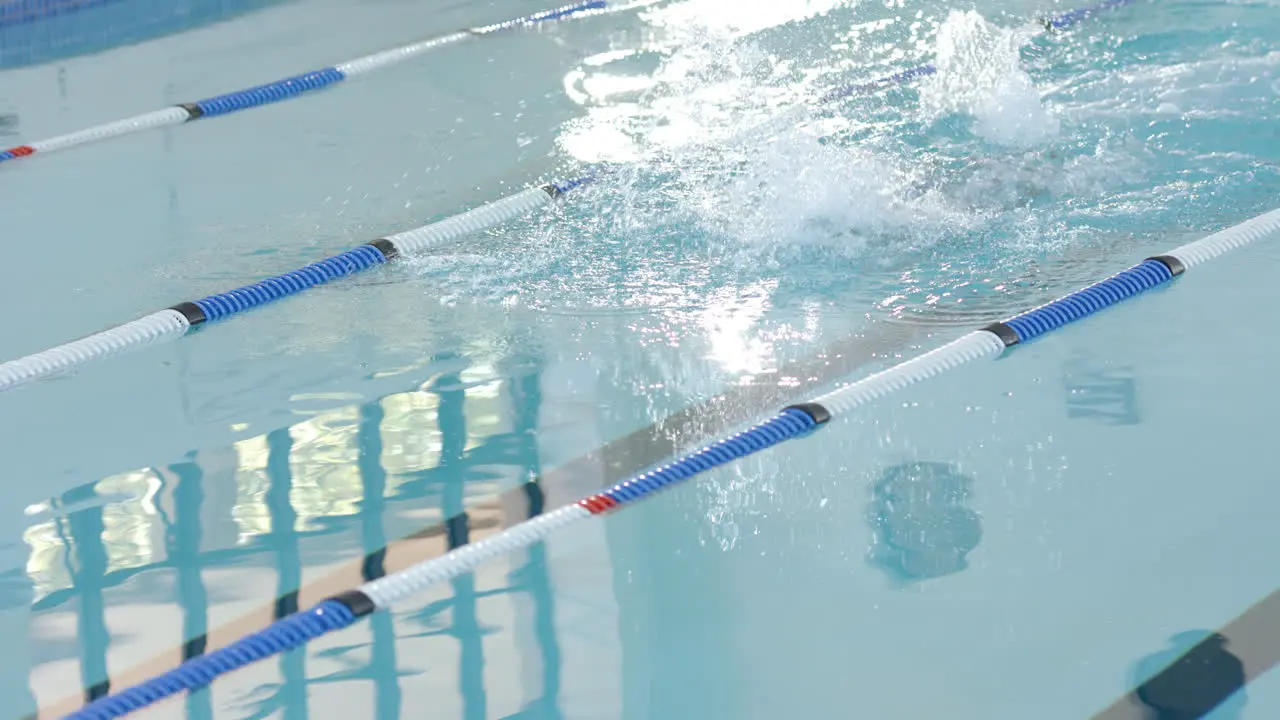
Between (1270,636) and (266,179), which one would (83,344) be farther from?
(1270,636)

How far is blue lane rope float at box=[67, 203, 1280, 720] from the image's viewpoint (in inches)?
87.0

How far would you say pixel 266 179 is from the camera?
14.6 ft

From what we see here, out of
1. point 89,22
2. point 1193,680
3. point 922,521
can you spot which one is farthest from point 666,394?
point 89,22

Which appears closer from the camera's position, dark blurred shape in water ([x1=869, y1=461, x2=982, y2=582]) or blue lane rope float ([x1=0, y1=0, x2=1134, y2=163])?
dark blurred shape in water ([x1=869, y1=461, x2=982, y2=582])

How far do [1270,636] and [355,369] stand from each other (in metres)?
1.87

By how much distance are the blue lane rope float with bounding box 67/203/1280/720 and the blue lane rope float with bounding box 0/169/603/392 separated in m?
1.25

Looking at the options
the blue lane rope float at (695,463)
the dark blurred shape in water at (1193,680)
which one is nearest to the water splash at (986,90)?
the blue lane rope float at (695,463)

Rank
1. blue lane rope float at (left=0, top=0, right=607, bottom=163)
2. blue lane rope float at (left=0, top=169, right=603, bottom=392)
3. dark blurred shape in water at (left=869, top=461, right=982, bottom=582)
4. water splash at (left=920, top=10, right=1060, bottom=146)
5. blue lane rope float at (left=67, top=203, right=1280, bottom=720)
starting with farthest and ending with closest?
blue lane rope float at (left=0, top=0, right=607, bottom=163) → water splash at (left=920, top=10, right=1060, bottom=146) → blue lane rope float at (left=0, top=169, right=603, bottom=392) → dark blurred shape in water at (left=869, top=461, right=982, bottom=582) → blue lane rope float at (left=67, top=203, right=1280, bottom=720)

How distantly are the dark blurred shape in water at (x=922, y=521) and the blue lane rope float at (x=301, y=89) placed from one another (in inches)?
97.3

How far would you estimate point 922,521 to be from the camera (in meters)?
2.58

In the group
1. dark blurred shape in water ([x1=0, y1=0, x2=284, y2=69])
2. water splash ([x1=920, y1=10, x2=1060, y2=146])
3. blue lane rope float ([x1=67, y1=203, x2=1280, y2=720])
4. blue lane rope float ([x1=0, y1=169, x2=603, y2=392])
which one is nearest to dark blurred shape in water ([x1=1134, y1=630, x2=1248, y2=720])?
blue lane rope float ([x1=67, y1=203, x2=1280, y2=720])

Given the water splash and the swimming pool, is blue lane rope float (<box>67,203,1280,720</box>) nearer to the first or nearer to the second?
the swimming pool

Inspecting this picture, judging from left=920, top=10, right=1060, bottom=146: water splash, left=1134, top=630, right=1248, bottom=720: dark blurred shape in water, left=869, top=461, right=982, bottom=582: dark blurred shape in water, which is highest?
left=920, top=10, right=1060, bottom=146: water splash

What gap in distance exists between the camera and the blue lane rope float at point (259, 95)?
15.9ft
